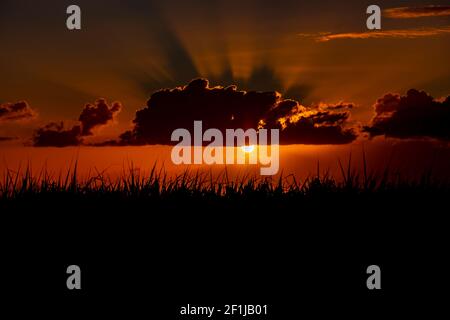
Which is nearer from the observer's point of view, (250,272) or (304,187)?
(250,272)

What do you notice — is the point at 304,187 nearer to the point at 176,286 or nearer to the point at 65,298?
the point at 176,286

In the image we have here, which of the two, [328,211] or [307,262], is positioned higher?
[328,211]

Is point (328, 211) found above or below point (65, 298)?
above

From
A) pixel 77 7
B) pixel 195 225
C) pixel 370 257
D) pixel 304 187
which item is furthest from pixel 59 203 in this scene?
pixel 370 257

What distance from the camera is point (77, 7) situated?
1056cm

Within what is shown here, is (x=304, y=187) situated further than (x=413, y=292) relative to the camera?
Yes

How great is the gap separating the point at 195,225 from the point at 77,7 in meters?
3.90

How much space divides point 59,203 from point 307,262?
3865 millimetres
